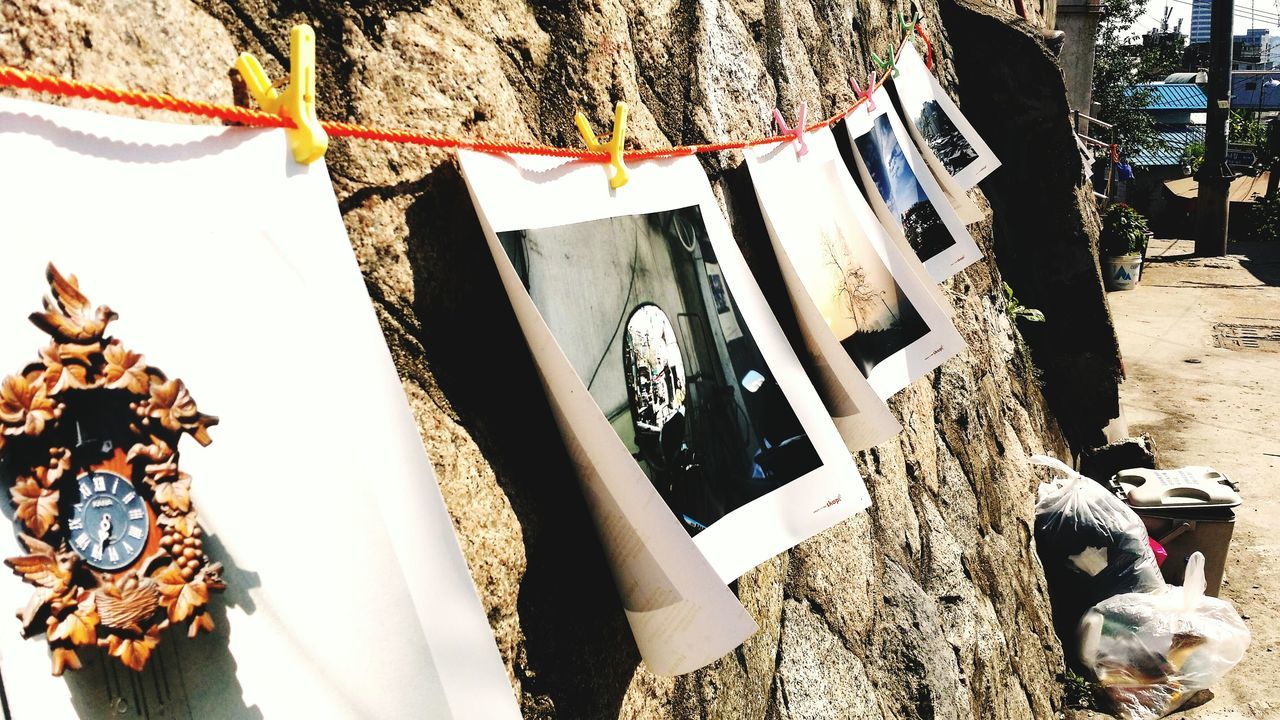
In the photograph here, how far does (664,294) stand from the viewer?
1.38 m

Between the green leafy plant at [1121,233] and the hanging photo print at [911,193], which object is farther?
the green leafy plant at [1121,233]

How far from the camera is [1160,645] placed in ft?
12.4

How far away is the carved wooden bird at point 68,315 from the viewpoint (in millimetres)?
674

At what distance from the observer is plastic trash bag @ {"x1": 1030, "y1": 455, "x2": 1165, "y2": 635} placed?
399cm

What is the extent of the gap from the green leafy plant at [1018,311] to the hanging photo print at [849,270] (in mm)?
3135

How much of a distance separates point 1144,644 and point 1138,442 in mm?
1876

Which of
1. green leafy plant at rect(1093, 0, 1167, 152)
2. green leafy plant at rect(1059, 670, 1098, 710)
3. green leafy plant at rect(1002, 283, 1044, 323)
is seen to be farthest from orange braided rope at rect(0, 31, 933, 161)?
green leafy plant at rect(1093, 0, 1167, 152)

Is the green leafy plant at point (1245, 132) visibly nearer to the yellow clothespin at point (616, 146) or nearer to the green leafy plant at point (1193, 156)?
the green leafy plant at point (1193, 156)

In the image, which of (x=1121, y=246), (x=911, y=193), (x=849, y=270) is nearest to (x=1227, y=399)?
(x=1121, y=246)

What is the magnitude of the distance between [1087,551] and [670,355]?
3403 mm

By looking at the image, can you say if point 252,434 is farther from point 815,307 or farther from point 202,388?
point 815,307

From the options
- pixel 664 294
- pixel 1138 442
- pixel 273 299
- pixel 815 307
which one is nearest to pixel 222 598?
pixel 273 299

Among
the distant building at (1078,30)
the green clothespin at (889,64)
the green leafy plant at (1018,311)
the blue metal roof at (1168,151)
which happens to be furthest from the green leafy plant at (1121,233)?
the blue metal roof at (1168,151)

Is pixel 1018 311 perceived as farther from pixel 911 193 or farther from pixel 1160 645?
pixel 911 193
